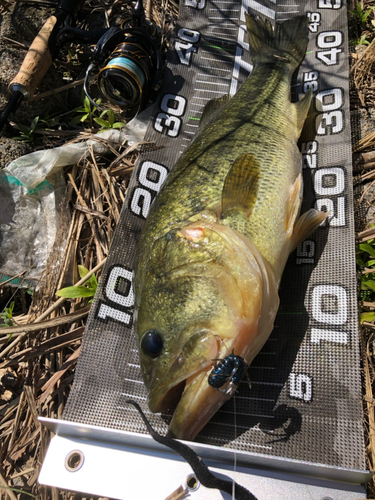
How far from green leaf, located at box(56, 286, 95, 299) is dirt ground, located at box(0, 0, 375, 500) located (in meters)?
0.12

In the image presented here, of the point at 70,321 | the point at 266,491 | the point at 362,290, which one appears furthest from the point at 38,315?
the point at 362,290

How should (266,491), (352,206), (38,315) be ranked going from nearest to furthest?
(266,491)
(352,206)
(38,315)

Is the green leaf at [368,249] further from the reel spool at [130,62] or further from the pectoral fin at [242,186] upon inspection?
the reel spool at [130,62]

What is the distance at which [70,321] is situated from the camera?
265 cm

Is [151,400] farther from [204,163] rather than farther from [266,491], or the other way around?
[204,163]

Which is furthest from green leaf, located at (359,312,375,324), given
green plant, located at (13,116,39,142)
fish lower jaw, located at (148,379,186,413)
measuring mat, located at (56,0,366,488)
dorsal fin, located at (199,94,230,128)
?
green plant, located at (13,116,39,142)

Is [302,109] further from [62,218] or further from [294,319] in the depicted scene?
[62,218]

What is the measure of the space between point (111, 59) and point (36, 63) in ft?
2.54

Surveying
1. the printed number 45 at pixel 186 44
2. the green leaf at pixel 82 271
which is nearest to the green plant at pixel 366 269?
the green leaf at pixel 82 271

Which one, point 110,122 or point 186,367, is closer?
point 186,367

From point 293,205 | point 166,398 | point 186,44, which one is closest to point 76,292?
point 166,398

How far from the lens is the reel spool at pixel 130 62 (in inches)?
122

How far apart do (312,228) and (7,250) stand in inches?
98.9

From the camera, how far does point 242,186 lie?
83.8 inches
